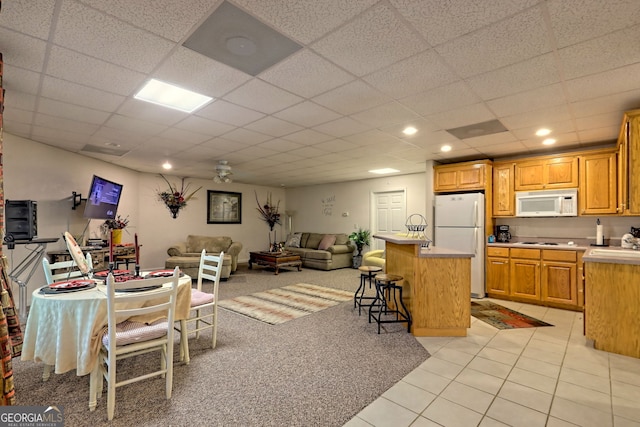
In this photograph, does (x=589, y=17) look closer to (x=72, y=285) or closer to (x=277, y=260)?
(x=72, y=285)

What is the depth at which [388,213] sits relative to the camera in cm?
785

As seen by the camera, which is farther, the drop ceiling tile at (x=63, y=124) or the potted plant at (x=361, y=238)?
the potted plant at (x=361, y=238)

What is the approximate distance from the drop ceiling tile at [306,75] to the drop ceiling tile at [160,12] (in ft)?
2.15

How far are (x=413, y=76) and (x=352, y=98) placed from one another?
0.62 meters

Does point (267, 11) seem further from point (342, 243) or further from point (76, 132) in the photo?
point (342, 243)

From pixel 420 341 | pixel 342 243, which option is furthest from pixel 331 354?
pixel 342 243

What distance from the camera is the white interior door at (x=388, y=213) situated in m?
7.57

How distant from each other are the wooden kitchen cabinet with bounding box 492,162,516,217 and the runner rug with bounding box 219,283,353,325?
9.67 feet

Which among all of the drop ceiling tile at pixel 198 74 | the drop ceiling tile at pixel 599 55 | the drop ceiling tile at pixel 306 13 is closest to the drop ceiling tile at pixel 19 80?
the drop ceiling tile at pixel 198 74

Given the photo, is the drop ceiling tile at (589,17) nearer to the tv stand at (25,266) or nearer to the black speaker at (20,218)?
the tv stand at (25,266)

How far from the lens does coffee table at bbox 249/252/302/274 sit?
23.5 ft

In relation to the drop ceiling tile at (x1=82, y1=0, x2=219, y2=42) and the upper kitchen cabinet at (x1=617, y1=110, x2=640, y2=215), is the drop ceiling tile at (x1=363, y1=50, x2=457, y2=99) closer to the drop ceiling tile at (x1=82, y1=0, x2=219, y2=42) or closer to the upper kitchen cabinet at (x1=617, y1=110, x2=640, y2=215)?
the drop ceiling tile at (x1=82, y1=0, x2=219, y2=42)

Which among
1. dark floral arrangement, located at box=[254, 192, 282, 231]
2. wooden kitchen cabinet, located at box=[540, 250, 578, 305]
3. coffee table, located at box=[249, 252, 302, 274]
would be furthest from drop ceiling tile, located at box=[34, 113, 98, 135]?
wooden kitchen cabinet, located at box=[540, 250, 578, 305]

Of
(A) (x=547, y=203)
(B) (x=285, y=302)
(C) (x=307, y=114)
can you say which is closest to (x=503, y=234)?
(A) (x=547, y=203)
